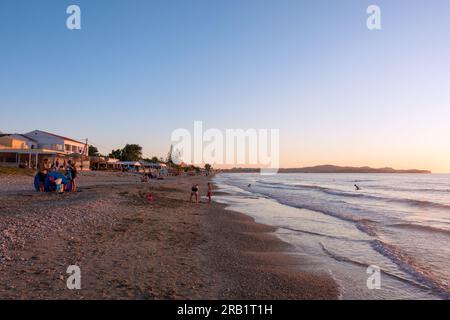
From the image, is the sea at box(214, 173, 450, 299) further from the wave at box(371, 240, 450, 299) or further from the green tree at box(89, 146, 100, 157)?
the green tree at box(89, 146, 100, 157)

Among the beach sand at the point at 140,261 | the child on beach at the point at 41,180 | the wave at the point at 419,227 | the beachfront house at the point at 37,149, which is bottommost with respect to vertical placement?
the wave at the point at 419,227

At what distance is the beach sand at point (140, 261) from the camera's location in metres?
5.63

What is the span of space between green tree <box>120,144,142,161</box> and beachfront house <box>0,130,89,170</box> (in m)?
33.8

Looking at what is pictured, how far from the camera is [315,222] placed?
1641cm

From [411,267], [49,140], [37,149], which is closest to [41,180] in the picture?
[411,267]

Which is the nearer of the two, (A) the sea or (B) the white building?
(A) the sea

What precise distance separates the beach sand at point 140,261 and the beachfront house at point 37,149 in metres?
37.4

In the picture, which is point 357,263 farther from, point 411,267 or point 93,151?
point 93,151

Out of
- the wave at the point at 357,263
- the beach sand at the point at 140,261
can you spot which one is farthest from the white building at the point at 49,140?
the wave at the point at 357,263

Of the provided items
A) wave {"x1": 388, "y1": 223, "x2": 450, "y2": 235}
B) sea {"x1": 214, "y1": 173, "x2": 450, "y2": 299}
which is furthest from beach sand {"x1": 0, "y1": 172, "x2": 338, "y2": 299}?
wave {"x1": 388, "y1": 223, "x2": 450, "y2": 235}

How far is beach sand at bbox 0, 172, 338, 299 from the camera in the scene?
563 centimetres

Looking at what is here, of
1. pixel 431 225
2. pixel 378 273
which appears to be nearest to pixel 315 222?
pixel 431 225

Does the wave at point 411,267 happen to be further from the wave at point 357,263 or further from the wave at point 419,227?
the wave at point 419,227
